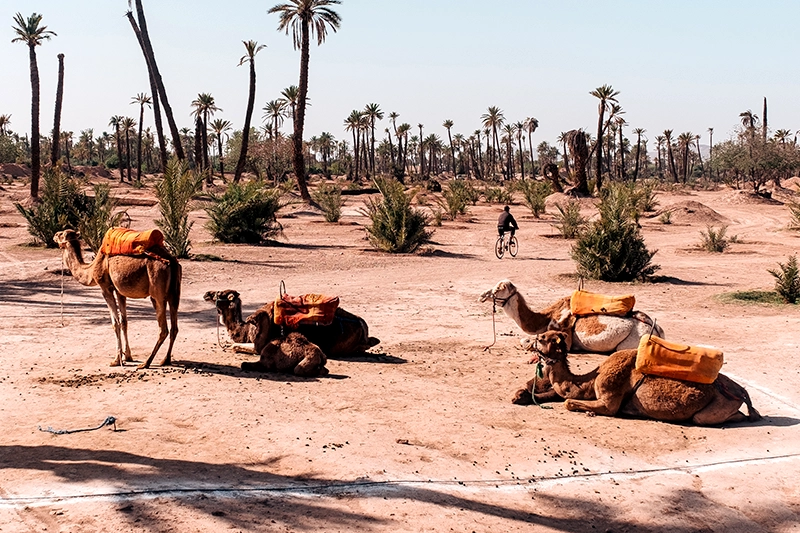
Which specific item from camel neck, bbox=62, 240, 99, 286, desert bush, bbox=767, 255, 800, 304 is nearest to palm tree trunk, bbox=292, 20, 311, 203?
desert bush, bbox=767, 255, 800, 304

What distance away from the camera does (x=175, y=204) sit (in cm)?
2239

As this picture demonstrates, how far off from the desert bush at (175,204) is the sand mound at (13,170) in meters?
66.1

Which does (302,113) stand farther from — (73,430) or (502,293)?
(73,430)

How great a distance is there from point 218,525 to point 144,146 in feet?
396

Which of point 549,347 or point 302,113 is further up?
point 302,113

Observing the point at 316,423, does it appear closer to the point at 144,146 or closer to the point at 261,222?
the point at 261,222

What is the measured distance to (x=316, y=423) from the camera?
26.4 ft

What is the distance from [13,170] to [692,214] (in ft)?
223

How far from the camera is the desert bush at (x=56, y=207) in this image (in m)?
23.9

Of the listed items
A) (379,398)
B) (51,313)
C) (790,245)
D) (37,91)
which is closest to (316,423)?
(379,398)

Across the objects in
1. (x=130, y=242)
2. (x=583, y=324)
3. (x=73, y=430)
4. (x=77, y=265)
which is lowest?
(x=73, y=430)

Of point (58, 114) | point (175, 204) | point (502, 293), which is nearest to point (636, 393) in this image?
point (502, 293)

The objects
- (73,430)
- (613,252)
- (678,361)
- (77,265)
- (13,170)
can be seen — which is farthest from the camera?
(13,170)

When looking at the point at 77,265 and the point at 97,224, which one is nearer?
the point at 77,265
